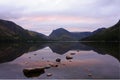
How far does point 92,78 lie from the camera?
119 feet

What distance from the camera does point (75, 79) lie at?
3503cm

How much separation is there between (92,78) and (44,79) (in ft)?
26.2

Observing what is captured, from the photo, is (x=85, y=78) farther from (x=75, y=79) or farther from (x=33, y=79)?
(x=33, y=79)

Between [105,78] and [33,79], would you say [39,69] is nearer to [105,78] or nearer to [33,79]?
[33,79]

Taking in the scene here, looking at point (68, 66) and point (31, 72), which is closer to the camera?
point (31, 72)

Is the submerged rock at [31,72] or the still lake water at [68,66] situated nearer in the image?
the still lake water at [68,66]

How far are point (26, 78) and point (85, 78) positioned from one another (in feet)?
32.5

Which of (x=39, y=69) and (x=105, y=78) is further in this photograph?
(x=39, y=69)

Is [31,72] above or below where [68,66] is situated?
above

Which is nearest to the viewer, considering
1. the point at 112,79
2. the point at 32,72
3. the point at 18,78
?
the point at 112,79

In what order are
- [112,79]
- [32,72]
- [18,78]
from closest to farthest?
1. [112,79]
2. [18,78]
3. [32,72]

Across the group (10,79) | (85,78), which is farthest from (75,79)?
(10,79)

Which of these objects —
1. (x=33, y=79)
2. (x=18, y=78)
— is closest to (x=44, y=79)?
(x=33, y=79)

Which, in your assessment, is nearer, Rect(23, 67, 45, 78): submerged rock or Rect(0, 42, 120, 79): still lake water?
Rect(0, 42, 120, 79): still lake water
